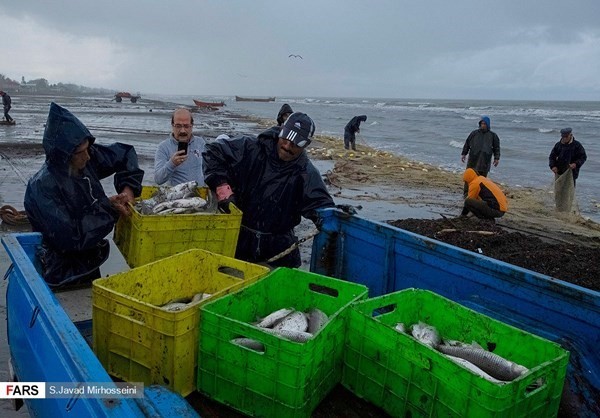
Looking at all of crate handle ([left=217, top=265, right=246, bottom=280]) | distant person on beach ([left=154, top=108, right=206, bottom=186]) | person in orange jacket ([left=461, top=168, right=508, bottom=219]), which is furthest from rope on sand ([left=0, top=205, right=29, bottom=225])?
person in orange jacket ([left=461, top=168, right=508, bottom=219])

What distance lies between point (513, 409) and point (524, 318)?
118 cm

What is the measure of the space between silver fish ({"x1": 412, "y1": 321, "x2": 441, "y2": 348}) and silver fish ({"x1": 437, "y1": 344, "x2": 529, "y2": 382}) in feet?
0.22

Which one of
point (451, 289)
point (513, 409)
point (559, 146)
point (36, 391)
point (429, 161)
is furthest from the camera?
point (429, 161)

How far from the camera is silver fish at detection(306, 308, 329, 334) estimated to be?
280 centimetres

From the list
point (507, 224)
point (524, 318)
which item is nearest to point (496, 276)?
point (524, 318)

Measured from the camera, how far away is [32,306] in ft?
8.39

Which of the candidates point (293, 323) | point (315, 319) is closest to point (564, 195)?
point (315, 319)

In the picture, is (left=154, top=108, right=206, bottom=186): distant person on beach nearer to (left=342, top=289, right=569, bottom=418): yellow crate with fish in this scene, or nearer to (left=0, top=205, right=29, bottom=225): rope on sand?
(left=342, top=289, right=569, bottom=418): yellow crate with fish

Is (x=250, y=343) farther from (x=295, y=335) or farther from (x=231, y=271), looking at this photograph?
(x=231, y=271)

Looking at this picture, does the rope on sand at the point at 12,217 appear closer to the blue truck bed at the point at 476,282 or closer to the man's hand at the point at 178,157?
the man's hand at the point at 178,157

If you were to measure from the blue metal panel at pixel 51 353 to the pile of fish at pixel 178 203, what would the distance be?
0.90 meters

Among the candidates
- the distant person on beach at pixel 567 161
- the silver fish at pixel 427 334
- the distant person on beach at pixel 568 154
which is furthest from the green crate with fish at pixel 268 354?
the distant person on beach at pixel 568 154

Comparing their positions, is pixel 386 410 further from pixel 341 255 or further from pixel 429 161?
pixel 429 161

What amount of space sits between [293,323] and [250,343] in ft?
1.21
